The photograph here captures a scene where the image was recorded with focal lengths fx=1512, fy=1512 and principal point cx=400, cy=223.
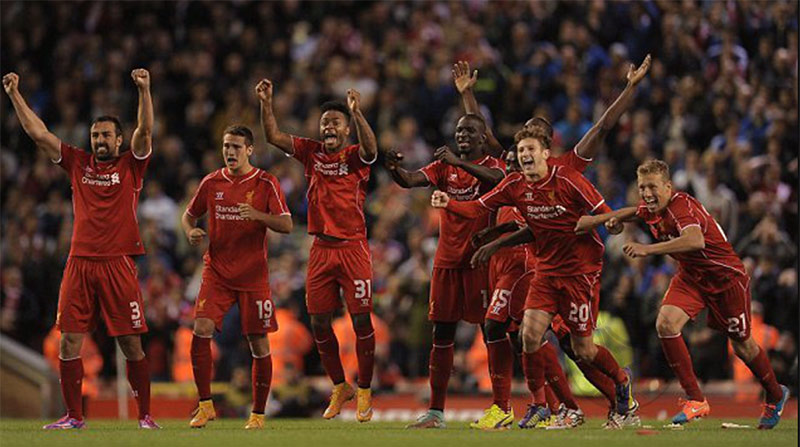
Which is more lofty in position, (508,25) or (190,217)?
(508,25)

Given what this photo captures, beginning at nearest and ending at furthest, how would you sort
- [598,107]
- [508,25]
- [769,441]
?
[769,441] < [598,107] < [508,25]

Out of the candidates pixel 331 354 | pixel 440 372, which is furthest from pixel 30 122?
pixel 440 372

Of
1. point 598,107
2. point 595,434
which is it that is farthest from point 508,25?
point 595,434

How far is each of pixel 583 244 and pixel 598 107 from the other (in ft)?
29.6

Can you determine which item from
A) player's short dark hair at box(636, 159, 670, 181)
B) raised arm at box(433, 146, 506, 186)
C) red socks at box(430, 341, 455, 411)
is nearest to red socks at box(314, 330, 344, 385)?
red socks at box(430, 341, 455, 411)

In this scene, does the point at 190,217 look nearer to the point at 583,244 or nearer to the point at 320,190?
the point at 320,190

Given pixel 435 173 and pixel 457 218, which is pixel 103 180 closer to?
pixel 435 173

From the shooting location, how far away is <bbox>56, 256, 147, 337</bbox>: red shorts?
13.9 meters

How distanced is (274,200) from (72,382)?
2.51 m

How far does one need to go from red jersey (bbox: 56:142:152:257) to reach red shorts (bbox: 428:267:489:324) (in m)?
2.85

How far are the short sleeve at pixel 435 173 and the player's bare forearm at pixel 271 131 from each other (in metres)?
1.32

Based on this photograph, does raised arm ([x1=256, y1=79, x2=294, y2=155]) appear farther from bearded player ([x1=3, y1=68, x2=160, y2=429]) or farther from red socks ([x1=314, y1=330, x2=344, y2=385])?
red socks ([x1=314, y1=330, x2=344, y2=385])

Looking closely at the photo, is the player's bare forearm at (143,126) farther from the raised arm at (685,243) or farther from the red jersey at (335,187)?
the raised arm at (685,243)

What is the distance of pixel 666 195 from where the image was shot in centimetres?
1371
